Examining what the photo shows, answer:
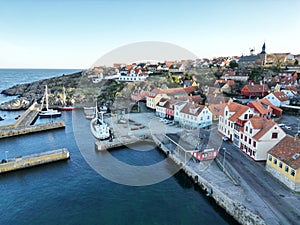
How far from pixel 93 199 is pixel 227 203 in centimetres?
1142

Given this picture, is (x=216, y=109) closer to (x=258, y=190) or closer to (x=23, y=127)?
(x=258, y=190)

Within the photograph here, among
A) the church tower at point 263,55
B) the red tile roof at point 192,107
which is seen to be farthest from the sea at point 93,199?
the church tower at point 263,55

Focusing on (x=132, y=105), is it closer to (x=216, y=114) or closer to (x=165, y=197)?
(x=216, y=114)

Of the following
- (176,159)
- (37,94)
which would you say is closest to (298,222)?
(176,159)

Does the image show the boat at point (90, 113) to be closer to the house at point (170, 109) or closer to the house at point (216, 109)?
the house at point (170, 109)

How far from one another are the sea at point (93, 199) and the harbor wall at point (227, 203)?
490 mm

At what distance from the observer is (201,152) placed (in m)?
24.9

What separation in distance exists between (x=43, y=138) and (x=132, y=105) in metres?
24.2

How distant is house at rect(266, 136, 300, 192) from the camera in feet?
60.2

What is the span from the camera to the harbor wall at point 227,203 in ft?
50.8

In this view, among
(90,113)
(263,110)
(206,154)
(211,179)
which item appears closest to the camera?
(211,179)

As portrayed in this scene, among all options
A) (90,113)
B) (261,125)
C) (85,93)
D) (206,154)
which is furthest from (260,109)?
(85,93)

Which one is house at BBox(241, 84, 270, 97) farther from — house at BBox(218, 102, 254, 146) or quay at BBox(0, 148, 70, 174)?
quay at BBox(0, 148, 70, 174)

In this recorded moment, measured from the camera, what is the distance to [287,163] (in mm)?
18984
